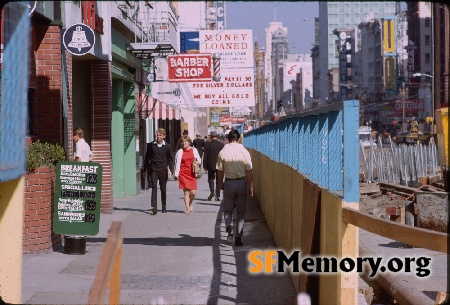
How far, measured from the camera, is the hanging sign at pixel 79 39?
13398 millimetres

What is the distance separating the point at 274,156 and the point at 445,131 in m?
17.4

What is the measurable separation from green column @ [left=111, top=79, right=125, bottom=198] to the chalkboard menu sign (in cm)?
1034

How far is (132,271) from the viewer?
10.8 meters

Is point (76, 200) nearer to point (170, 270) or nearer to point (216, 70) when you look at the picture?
point (170, 270)

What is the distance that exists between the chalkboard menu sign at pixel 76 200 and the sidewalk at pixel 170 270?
43cm

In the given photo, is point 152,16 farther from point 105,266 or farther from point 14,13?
point 105,266

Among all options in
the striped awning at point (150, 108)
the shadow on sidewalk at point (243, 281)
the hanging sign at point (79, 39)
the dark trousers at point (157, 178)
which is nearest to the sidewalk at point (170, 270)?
the shadow on sidewalk at point (243, 281)

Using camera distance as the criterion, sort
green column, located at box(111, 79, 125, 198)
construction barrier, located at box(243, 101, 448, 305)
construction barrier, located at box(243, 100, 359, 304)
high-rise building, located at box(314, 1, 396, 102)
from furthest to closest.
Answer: high-rise building, located at box(314, 1, 396, 102) → green column, located at box(111, 79, 125, 198) → construction barrier, located at box(243, 100, 359, 304) → construction barrier, located at box(243, 101, 448, 305)

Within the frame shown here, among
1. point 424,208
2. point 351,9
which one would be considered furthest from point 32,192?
point 351,9

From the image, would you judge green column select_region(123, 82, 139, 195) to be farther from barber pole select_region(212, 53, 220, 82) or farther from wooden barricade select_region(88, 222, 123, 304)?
wooden barricade select_region(88, 222, 123, 304)

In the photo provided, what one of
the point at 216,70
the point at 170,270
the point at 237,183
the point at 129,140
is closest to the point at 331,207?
the point at 170,270

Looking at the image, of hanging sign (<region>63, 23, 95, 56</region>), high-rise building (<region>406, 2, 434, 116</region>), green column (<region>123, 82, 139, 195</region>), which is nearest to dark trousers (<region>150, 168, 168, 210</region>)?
green column (<region>123, 82, 139, 195</region>)

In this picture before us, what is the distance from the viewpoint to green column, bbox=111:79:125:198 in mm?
22188

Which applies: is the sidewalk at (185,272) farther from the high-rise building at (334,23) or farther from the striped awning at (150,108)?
the high-rise building at (334,23)
